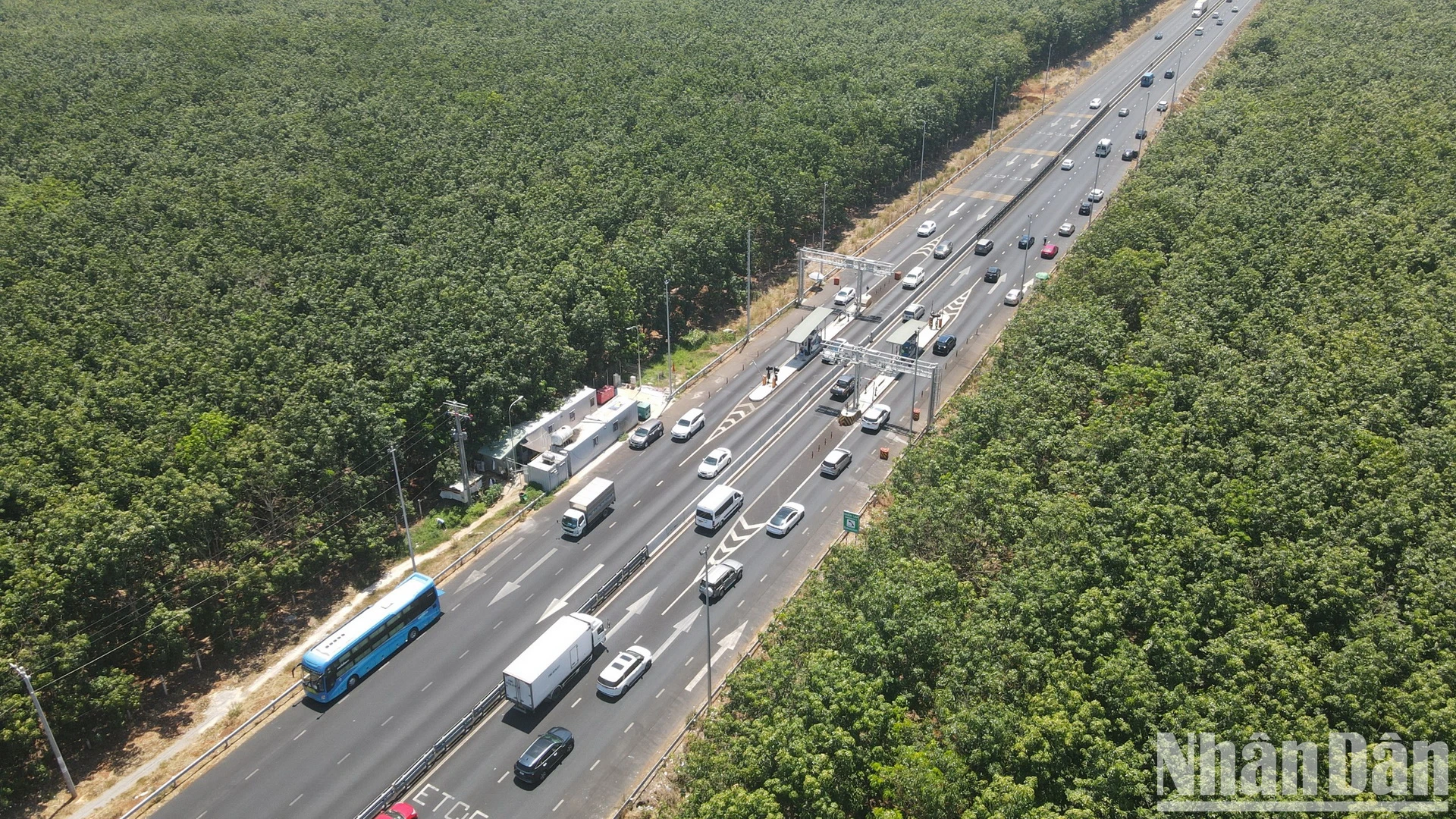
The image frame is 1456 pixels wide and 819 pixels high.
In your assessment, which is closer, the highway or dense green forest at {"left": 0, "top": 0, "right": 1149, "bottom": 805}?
the highway

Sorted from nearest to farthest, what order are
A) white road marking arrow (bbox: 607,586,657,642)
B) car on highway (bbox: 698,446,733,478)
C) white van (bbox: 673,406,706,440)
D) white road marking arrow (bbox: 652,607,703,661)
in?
white road marking arrow (bbox: 652,607,703,661) < white road marking arrow (bbox: 607,586,657,642) < car on highway (bbox: 698,446,733,478) < white van (bbox: 673,406,706,440)

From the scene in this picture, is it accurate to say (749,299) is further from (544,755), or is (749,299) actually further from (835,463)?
(544,755)

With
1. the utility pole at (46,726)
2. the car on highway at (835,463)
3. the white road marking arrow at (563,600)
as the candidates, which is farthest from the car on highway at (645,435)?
the utility pole at (46,726)

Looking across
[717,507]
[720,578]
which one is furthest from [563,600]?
[717,507]

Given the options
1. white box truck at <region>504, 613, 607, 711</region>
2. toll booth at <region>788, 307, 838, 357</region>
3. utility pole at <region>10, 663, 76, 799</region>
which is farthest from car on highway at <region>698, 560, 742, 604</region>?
utility pole at <region>10, 663, 76, 799</region>

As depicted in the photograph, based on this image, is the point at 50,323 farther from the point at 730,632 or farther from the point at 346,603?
the point at 730,632

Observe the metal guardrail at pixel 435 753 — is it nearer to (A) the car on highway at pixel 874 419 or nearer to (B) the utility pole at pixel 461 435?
(B) the utility pole at pixel 461 435

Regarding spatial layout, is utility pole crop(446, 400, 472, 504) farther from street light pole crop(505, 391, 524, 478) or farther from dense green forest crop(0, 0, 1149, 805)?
street light pole crop(505, 391, 524, 478)
